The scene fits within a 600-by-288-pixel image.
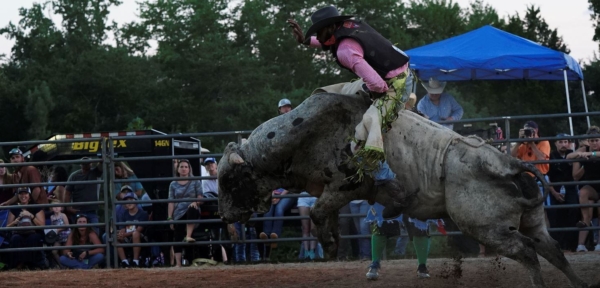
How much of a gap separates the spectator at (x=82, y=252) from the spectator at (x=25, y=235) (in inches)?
14.4

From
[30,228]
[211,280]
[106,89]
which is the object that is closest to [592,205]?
[211,280]

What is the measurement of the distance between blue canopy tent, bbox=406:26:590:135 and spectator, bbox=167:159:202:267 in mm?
4268

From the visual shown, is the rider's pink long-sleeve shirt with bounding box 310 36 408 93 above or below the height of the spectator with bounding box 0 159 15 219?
above

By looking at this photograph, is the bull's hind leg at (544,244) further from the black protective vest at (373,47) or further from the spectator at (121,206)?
the spectator at (121,206)

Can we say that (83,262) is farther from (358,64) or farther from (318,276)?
(358,64)

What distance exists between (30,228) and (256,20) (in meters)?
35.2

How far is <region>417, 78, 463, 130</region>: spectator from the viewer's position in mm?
10930

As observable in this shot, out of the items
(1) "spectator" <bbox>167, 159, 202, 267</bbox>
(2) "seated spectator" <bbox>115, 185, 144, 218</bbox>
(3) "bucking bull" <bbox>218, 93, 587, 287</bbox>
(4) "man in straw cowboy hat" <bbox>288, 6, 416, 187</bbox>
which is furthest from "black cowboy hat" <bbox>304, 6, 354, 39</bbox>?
(2) "seated spectator" <bbox>115, 185, 144, 218</bbox>

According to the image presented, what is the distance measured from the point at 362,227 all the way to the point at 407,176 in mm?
4109

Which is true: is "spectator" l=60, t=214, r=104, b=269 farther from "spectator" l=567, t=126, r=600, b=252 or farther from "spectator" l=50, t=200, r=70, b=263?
"spectator" l=567, t=126, r=600, b=252

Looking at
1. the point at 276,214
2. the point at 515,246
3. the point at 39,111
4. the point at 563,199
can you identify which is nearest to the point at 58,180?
the point at 276,214

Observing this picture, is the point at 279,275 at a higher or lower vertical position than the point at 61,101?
lower

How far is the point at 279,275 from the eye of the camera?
9.37 m

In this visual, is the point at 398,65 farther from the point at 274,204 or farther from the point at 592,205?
the point at 274,204
